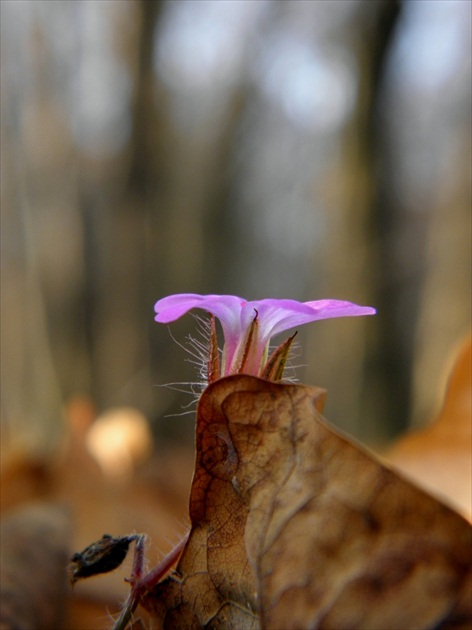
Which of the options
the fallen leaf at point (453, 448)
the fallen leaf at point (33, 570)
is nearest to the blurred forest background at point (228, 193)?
the fallen leaf at point (453, 448)

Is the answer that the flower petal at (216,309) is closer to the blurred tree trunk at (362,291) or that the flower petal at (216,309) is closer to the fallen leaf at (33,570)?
the fallen leaf at (33,570)

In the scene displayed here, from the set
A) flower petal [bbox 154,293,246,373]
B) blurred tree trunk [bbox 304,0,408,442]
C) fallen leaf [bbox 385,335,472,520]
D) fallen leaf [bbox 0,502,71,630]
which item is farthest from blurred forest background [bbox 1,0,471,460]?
flower petal [bbox 154,293,246,373]

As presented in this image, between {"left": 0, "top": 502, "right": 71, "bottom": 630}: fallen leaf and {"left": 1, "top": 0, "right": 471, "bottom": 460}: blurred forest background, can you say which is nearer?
{"left": 0, "top": 502, "right": 71, "bottom": 630}: fallen leaf

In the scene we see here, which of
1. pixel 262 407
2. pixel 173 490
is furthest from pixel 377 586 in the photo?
pixel 173 490

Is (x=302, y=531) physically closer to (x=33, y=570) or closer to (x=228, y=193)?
(x=33, y=570)

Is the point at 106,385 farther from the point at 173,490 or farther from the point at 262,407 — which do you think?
the point at 262,407

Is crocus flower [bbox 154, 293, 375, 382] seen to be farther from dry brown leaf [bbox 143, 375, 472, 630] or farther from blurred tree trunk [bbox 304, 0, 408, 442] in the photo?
blurred tree trunk [bbox 304, 0, 408, 442]
